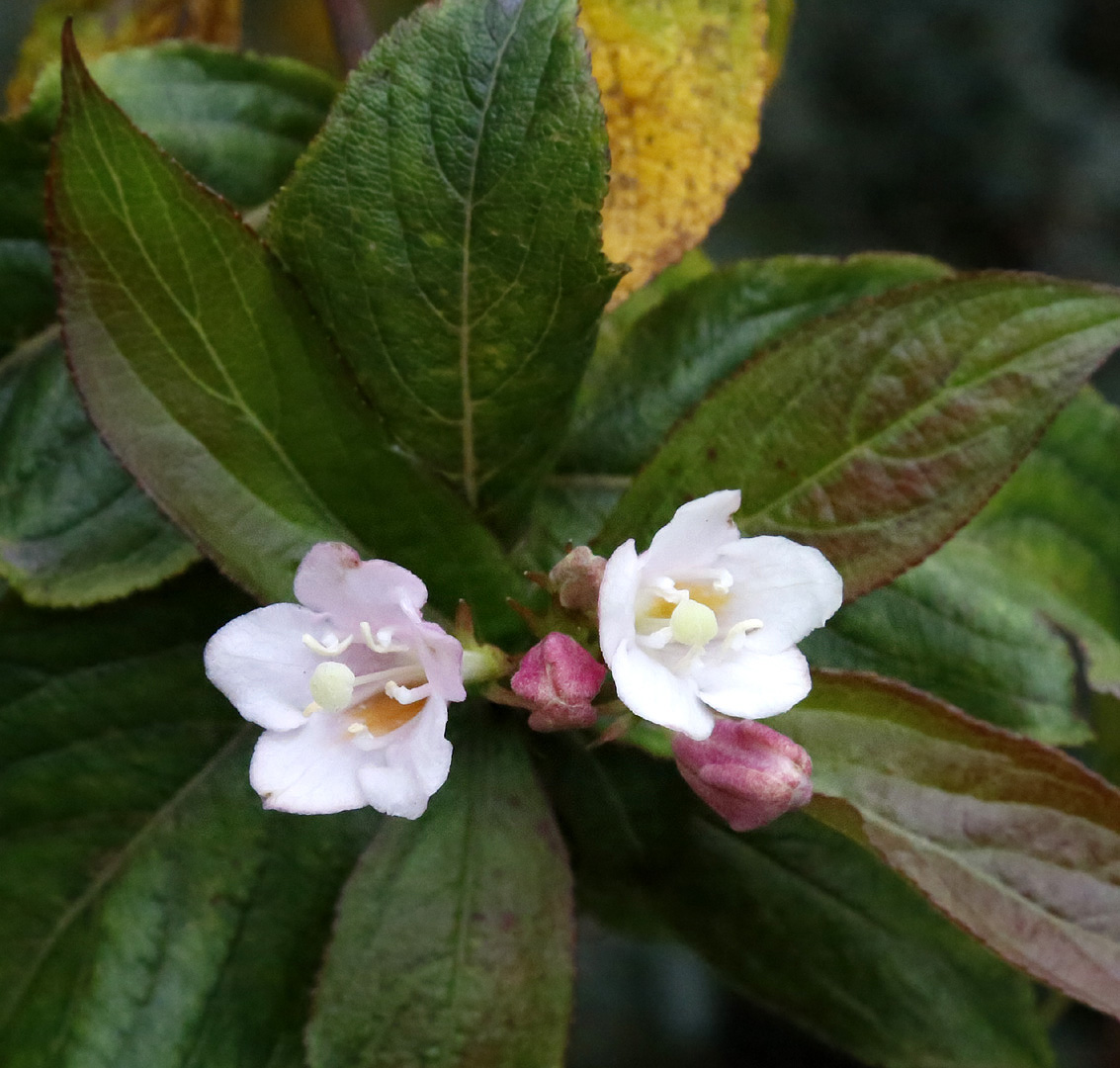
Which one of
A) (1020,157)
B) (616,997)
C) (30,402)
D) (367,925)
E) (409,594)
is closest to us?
(409,594)

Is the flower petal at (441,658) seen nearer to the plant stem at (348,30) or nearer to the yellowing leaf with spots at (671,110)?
the yellowing leaf with spots at (671,110)

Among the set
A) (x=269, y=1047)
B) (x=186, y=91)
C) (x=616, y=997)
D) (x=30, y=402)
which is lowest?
(x=616, y=997)

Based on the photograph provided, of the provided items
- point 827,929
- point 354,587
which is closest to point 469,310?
point 354,587

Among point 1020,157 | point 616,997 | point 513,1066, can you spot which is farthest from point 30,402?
point 1020,157

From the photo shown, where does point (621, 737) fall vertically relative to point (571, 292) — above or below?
below

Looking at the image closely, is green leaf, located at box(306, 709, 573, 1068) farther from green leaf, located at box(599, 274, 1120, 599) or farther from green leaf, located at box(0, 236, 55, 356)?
green leaf, located at box(0, 236, 55, 356)

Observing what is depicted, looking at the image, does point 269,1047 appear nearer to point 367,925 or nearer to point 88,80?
point 367,925
